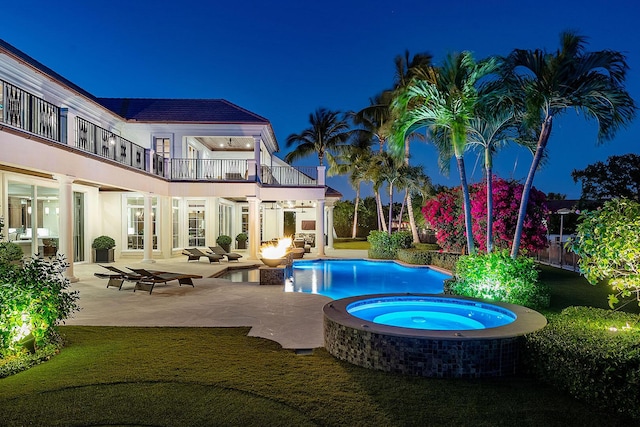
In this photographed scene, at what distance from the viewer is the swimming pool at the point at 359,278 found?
40.4ft

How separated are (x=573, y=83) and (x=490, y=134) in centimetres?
194

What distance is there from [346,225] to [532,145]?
31.6 metres

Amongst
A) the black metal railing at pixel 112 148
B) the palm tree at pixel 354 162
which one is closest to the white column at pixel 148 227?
the black metal railing at pixel 112 148

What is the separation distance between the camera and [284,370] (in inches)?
190

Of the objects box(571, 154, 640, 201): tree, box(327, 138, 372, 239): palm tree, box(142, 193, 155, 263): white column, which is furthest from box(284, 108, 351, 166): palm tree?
box(571, 154, 640, 201): tree

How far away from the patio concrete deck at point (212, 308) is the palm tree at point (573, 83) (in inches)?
221

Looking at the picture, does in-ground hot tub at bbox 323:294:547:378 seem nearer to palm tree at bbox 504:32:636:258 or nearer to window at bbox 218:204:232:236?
palm tree at bbox 504:32:636:258

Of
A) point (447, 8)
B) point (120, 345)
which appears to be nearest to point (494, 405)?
point (120, 345)

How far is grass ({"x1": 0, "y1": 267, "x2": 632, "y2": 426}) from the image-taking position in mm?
3660

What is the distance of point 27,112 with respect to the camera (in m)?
10.9

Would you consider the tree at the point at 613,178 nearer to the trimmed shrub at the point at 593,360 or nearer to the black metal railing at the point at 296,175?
the black metal railing at the point at 296,175

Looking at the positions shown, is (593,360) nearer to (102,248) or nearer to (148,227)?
(148,227)

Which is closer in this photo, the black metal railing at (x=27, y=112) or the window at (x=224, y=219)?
the black metal railing at (x=27, y=112)

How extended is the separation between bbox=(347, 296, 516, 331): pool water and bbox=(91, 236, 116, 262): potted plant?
42.5 ft
